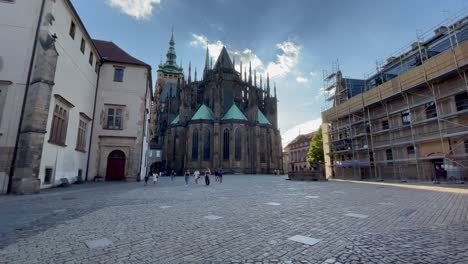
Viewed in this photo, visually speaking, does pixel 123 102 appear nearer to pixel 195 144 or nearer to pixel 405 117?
pixel 195 144

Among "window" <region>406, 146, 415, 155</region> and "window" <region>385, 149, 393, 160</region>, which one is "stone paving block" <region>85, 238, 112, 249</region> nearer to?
"window" <region>406, 146, 415, 155</region>

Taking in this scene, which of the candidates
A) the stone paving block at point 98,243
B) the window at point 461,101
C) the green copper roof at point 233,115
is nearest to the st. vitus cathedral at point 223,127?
the green copper roof at point 233,115

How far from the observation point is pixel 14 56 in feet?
37.0

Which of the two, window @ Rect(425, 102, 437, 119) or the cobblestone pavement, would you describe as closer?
the cobblestone pavement

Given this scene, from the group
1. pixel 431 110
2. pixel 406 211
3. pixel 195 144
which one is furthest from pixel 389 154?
pixel 195 144

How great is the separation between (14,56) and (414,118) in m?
28.7

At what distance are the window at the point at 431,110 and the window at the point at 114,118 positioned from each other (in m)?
26.4

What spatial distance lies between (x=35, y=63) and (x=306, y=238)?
1499 centimetres

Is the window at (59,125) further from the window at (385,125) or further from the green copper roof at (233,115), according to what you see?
the green copper roof at (233,115)

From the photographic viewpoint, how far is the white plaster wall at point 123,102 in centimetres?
1820

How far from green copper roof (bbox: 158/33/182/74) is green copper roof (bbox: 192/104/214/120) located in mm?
34234

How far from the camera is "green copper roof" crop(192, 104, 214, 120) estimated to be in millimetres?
44703

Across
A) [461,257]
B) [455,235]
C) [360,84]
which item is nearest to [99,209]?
[461,257]

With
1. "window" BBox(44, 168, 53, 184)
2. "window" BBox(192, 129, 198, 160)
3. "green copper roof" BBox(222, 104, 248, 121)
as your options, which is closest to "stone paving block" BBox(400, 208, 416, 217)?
"window" BBox(44, 168, 53, 184)
